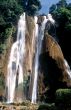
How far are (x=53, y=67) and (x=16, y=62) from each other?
13.6 feet

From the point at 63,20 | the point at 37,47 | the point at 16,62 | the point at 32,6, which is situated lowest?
the point at 16,62

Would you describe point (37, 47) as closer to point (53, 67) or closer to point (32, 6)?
point (53, 67)

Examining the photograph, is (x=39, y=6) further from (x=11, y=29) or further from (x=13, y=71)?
(x=13, y=71)

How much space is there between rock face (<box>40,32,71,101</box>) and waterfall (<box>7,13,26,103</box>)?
2.33 metres

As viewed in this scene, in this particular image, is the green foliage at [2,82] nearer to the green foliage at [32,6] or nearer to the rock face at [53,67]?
the rock face at [53,67]

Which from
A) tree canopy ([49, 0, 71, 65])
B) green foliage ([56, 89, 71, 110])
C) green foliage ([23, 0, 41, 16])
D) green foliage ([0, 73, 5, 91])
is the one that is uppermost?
green foliage ([23, 0, 41, 16])

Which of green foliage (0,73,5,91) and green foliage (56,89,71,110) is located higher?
green foliage (0,73,5,91)

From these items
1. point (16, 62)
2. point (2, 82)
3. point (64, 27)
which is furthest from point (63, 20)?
point (2, 82)

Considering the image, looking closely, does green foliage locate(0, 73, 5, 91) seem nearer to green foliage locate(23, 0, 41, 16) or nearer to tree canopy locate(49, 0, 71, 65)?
tree canopy locate(49, 0, 71, 65)

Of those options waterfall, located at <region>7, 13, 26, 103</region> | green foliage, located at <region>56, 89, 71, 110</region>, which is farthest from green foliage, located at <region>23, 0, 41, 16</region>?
green foliage, located at <region>56, 89, 71, 110</region>

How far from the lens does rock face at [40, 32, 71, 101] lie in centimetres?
3541

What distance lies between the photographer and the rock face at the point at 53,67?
116 ft

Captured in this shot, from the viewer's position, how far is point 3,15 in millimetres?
41594

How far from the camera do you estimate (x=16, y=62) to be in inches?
1475
